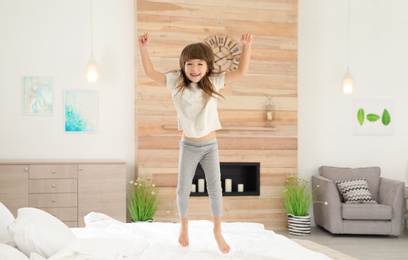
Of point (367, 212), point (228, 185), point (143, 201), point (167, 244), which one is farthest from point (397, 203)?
point (167, 244)

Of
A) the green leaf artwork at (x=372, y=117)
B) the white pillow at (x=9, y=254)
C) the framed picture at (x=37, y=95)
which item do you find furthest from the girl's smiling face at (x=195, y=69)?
the green leaf artwork at (x=372, y=117)

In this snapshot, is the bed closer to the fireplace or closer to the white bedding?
the white bedding

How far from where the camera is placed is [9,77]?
6.00 metres

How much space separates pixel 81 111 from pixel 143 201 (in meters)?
1.41

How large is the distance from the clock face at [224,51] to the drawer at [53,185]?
7.27 ft

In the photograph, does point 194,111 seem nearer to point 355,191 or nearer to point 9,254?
point 9,254

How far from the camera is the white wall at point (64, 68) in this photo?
5992 mm

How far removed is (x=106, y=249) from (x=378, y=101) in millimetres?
5219

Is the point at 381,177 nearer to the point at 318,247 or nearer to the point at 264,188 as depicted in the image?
the point at 264,188

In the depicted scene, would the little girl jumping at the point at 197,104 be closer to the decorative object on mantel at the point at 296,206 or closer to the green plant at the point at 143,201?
the green plant at the point at 143,201

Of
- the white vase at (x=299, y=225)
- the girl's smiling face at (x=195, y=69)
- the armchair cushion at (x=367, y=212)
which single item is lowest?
the white vase at (x=299, y=225)

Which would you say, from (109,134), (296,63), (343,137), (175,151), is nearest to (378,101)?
(343,137)

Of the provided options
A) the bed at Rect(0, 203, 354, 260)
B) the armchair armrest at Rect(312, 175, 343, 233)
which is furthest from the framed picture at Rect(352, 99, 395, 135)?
the bed at Rect(0, 203, 354, 260)

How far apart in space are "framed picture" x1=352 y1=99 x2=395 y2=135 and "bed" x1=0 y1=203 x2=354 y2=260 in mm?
3766
